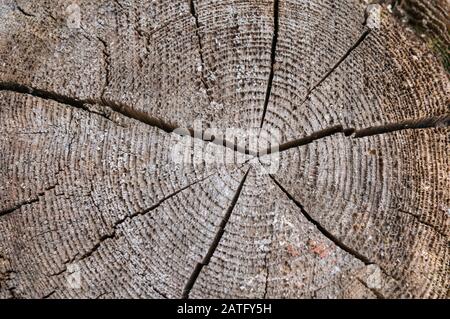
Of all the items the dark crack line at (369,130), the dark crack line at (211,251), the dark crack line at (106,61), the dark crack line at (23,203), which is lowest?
the dark crack line at (211,251)

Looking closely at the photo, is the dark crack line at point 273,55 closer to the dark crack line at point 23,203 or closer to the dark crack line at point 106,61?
the dark crack line at point 106,61

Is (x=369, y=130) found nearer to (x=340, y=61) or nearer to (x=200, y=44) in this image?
(x=340, y=61)

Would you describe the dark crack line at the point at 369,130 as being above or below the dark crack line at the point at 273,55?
below

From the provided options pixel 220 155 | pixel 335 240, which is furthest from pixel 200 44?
pixel 335 240

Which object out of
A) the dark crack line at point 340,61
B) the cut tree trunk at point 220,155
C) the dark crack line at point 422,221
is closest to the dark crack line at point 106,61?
the cut tree trunk at point 220,155

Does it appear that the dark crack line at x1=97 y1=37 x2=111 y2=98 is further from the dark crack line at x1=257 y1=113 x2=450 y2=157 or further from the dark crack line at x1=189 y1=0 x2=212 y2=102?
the dark crack line at x1=257 y1=113 x2=450 y2=157

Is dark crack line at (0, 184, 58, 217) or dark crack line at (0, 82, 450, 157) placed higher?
dark crack line at (0, 82, 450, 157)

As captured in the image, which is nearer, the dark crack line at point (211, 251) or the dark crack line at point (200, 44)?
the dark crack line at point (211, 251)

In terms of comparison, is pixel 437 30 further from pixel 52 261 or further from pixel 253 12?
pixel 52 261

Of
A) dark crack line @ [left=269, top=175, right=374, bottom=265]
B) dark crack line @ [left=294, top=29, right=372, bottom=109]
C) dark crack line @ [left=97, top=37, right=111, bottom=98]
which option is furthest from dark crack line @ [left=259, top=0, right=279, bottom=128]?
dark crack line @ [left=97, top=37, right=111, bottom=98]
